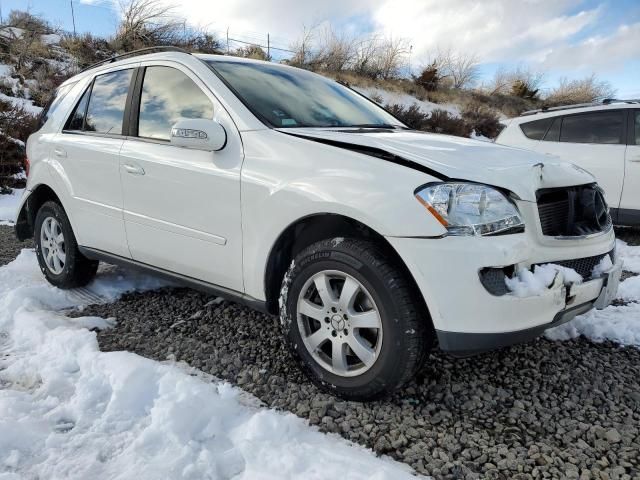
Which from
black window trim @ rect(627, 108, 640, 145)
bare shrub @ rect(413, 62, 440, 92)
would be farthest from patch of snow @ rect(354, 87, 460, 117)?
black window trim @ rect(627, 108, 640, 145)

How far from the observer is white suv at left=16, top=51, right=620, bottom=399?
2.08 meters

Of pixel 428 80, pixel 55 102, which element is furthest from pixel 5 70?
pixel 428 80

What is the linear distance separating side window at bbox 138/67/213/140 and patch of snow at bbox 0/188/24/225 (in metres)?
4.36

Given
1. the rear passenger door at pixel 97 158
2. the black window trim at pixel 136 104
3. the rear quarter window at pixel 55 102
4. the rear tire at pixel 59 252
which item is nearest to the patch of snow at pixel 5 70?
the rear quarter window at pixel 55 102

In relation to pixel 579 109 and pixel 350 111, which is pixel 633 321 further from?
pixel 579 109

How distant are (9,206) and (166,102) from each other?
20.4ft

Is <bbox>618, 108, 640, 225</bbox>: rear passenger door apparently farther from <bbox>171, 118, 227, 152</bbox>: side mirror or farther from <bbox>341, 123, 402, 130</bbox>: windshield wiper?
<bbox>171, 118, 227, 152</bbox>: side mirror

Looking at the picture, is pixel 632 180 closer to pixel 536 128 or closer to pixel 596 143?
pixel 596 143

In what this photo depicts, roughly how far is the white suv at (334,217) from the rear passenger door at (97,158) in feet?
0.06

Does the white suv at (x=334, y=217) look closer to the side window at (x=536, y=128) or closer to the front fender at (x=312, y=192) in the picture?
the front fender at (x=312, y=192)

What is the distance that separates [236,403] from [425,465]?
858 millimetres

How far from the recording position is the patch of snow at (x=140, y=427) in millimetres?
1861

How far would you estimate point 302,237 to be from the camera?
2600mm

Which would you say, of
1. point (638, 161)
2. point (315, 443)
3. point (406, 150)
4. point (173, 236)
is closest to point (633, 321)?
point (406, 150)
